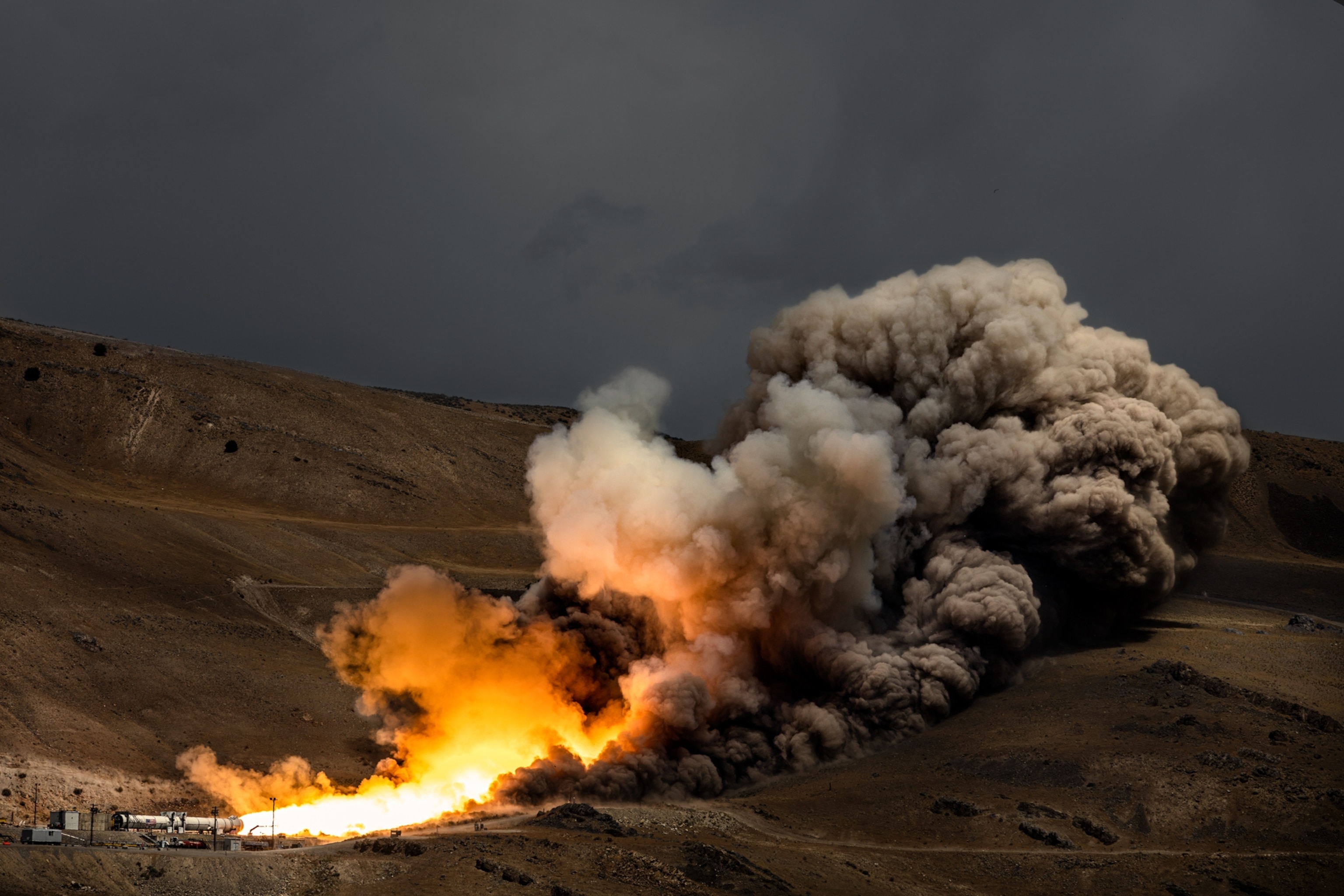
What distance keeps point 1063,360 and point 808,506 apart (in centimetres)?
2253

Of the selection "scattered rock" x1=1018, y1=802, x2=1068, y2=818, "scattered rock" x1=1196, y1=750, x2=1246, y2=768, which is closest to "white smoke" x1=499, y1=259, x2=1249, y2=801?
"scattered rock" x1=1018, y1=802, x2=1068, y2=818

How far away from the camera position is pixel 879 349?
79.6m

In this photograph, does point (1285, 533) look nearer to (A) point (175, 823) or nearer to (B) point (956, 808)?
(B) point (956, 808)

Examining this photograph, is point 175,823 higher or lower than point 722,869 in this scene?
higher

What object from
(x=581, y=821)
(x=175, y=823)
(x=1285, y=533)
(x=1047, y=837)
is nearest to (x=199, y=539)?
(x=175, y=823)

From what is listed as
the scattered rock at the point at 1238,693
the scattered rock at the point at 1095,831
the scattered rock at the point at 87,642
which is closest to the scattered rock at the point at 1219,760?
the scattered rock at the point at 1238,693

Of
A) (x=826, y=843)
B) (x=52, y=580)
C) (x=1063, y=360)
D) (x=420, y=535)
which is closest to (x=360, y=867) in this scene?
(x=826, y=843)

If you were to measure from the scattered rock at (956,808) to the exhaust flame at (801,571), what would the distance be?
24.7ft

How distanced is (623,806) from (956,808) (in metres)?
14.6

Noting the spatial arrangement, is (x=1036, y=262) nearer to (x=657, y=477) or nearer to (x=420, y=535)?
(x=657, y=477)

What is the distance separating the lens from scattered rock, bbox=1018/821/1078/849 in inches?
2282

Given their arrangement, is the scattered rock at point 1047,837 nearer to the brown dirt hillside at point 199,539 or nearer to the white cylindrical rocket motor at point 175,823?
the brown dirt hillside at point 199,539

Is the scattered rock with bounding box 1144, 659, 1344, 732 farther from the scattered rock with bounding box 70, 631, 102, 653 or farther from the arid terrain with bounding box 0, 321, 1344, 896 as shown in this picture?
the scattered rock with bounding box 70, 631, 102, 653

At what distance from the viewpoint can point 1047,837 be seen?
58.3 meters
